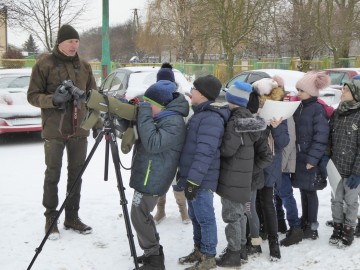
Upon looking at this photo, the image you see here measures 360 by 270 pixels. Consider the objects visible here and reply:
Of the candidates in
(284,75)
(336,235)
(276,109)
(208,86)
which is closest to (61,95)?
(208,86)

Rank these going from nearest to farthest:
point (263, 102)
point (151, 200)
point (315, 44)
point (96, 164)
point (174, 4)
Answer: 1. point (151, 200)
2. point (263, 102)
3. point (96, 164)
4. point (315, 44)
5. point (174, 4)

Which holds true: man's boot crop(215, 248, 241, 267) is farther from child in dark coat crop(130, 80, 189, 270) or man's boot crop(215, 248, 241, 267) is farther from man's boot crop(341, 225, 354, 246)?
man's boot crop(341, 225, 354, 246)

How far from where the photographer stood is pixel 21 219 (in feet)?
14.9

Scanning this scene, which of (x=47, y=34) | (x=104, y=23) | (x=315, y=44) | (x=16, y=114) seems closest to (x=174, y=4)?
(x=315, y=44)

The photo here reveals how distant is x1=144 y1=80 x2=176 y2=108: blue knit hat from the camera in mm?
3281

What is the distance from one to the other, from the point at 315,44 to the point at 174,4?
1186 cm

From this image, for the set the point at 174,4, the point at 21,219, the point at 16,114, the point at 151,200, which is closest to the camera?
the point at 151,200

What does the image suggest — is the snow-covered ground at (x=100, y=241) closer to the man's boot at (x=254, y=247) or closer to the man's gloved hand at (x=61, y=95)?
the man's boot at (x=254, y=247)

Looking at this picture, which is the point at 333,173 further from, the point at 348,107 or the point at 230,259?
the point at 230,259

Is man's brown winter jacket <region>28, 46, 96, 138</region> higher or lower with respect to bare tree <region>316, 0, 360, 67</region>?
lower

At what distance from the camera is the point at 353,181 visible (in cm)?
390

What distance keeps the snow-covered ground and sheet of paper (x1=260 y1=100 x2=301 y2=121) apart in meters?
1.23

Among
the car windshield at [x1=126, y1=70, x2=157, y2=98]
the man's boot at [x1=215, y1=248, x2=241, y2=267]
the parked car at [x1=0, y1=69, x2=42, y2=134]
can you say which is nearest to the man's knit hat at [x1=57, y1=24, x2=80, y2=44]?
the man's boot at [x1=215, y1=248, x2=241, y2=267]

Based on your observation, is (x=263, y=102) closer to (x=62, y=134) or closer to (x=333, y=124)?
(x=333, y=124)
